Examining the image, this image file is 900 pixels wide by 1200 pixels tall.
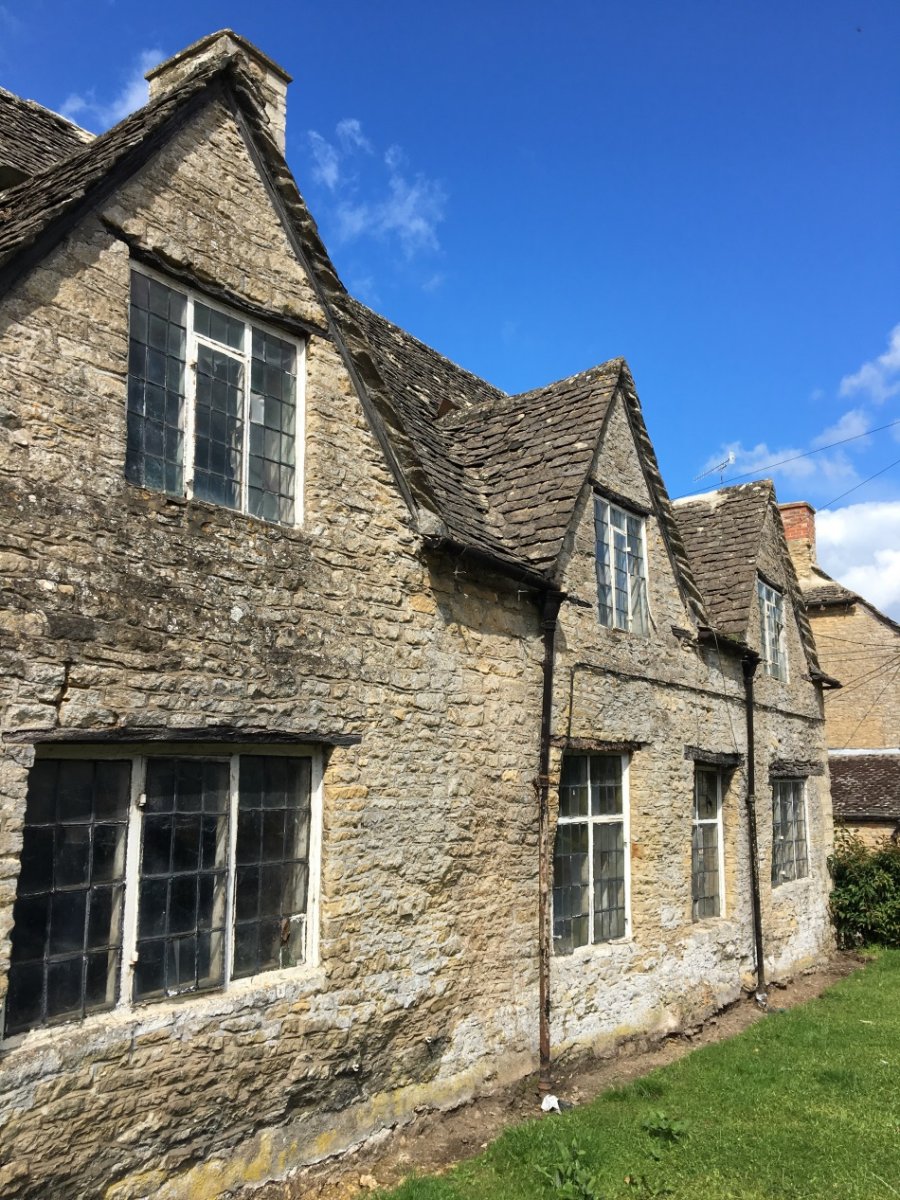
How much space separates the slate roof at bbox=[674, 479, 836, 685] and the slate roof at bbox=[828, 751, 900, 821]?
461 centimetres

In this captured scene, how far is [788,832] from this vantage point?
15.1 metres

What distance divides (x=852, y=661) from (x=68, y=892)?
24.0 meters

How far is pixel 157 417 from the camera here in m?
6.11

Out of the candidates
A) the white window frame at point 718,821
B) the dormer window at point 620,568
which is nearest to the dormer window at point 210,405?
the dormer window at point 620,568

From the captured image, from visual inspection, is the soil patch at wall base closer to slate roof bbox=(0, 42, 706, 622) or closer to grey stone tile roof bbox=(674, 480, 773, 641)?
slate roof bbox=(0, 42, 706, 622)

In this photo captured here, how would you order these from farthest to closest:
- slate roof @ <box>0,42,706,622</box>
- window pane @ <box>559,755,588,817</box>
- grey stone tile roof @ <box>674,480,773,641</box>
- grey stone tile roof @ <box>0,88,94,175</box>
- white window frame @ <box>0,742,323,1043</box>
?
1. grey stone tile roof @ <box>674,480,773,641</box>
2. window pane @ <box>559,755,588,817</box>
3. grey stone tile roof @ <box>0,88,94,175</box>
4. slate roof @ <box>0,42,706,622</box>
5. white window frame @ <box>0,742,323,1043</box>

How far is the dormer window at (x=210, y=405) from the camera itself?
239 inches

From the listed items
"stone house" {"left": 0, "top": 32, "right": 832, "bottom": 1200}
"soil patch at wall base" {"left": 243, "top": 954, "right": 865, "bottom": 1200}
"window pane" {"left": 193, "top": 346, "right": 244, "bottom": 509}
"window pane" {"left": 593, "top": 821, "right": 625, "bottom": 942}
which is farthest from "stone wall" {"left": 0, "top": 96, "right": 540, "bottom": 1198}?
"window pane" {"left": 593, "top": 821, "right": 625, "bottom": 942}

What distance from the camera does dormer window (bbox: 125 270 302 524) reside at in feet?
19.9

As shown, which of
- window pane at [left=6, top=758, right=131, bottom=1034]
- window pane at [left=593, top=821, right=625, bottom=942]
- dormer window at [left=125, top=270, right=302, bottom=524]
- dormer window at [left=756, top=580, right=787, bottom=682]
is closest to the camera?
window pane at [left=6, top=758, right=131, bottom=1034]

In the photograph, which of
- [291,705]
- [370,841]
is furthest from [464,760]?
[291,705]

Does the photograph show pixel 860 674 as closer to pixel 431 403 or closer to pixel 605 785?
pixel 605 785

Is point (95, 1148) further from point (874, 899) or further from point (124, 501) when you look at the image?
point (874, 899)

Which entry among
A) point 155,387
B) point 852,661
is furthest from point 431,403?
point 852,661
